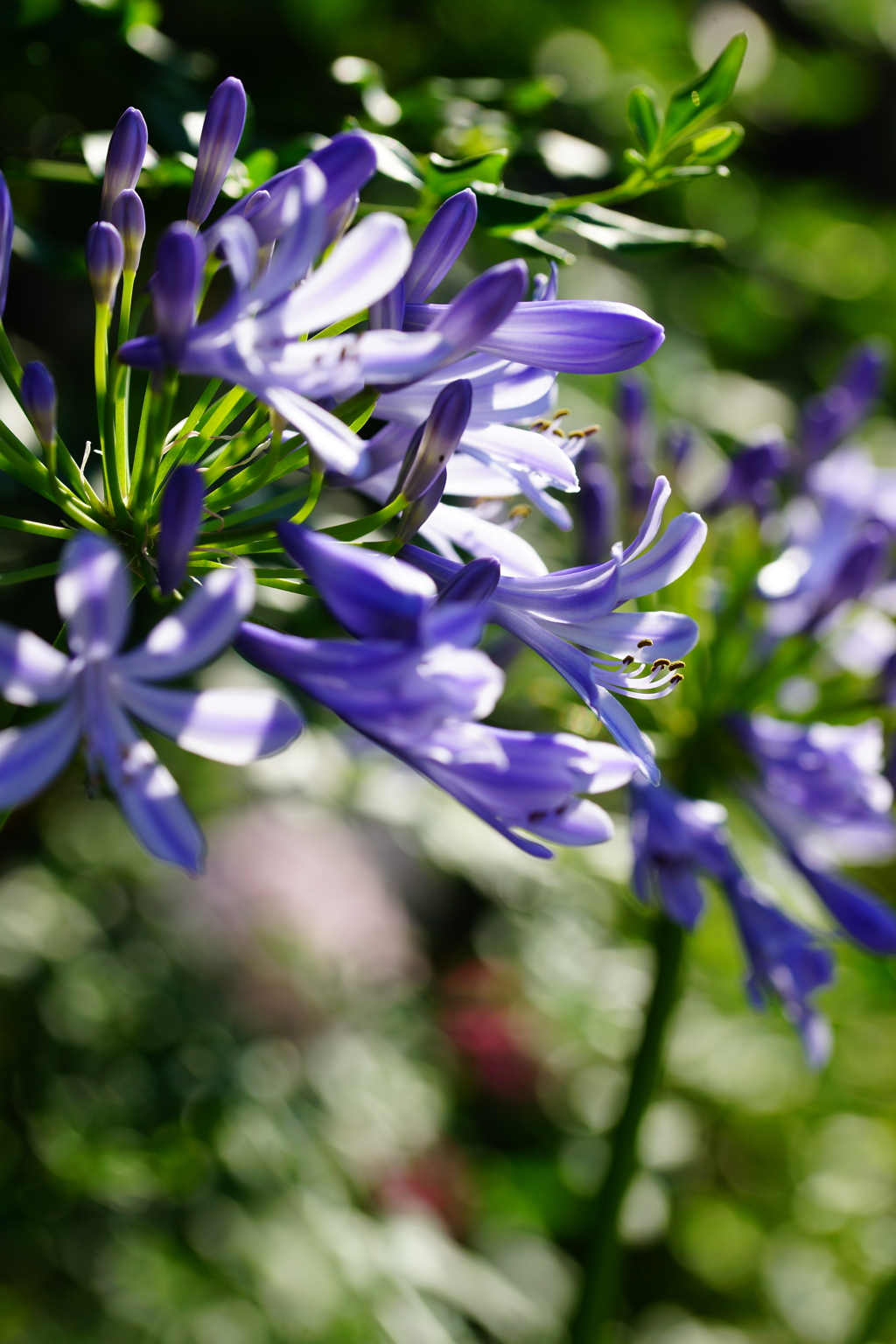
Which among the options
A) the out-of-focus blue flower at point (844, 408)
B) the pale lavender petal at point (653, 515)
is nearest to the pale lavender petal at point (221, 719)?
the pale lavender petal at point (653, 515)

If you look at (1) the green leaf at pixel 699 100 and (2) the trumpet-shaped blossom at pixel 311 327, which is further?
(1) the green leaf at pixel 699 100

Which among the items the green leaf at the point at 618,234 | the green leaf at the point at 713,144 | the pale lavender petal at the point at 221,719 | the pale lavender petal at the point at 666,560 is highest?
the green leaf at the point at 713,144

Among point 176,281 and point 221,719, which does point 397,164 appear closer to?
point 176,281

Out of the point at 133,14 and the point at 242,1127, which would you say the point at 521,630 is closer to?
the point at 133,14

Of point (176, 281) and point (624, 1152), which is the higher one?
point (176, 281)

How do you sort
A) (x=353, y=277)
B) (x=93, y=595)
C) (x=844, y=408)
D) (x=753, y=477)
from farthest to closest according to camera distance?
(x=844, y=408), (x=753, y=477), (x=353, y=277), (x=93, y=595)

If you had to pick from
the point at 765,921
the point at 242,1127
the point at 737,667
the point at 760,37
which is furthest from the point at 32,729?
the point at 760,37

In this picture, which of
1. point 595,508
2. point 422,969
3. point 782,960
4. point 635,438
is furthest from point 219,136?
point 422,969

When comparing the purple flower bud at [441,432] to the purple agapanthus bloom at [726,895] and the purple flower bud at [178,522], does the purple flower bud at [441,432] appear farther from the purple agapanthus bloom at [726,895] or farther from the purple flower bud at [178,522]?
the purple agapanthus bloom at [726,895]
